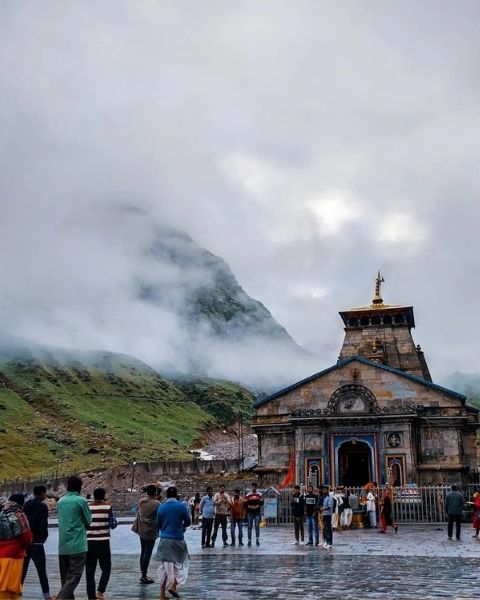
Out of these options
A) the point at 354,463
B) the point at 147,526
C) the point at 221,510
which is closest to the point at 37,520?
the point at 147,526

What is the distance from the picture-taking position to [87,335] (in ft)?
632

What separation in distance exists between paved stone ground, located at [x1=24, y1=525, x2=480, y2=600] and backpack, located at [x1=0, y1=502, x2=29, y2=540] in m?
3.29

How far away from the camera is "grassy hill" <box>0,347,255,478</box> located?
83312 mm

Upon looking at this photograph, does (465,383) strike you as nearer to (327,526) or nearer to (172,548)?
(327,526)

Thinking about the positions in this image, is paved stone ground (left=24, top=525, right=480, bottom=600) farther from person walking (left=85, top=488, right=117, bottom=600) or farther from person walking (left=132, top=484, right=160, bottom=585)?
person walking (left=132, top=484, right=160, bottom=585)

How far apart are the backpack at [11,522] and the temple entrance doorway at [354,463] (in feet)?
115

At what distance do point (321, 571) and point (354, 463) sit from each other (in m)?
31.0

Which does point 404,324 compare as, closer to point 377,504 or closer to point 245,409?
point 377,504

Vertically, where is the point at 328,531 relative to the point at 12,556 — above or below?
below

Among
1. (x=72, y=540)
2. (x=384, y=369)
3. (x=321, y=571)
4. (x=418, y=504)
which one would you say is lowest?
(x=321, y=571)

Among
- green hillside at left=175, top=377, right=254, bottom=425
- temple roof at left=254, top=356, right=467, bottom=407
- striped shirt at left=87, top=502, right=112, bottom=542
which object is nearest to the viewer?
striped shirt at left=87, top=502, right=112, bottom=542

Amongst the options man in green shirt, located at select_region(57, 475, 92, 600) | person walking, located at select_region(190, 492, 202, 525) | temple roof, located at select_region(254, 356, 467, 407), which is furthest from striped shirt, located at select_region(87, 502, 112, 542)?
temple roof, located at select_region(254, 356, 467, 407)

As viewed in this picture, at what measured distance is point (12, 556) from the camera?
31.1 ft

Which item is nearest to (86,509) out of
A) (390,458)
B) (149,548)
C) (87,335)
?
(149,548)
